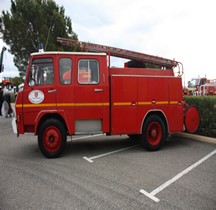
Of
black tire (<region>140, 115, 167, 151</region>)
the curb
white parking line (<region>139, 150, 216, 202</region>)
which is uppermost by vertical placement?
black tire (<region>140, 115, 167, 151</region>)

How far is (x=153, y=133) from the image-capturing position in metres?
7.53

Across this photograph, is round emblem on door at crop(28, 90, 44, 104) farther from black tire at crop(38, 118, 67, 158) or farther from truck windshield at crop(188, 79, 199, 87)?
truck windshield at crop(188, 79, 199, 87)

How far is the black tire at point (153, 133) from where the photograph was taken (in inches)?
293

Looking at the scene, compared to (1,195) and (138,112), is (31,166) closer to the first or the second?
(1,195)

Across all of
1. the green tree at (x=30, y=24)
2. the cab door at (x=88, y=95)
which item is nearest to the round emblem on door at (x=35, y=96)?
the cab door at (x=88, y=95)

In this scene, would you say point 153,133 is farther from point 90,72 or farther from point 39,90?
point 39,90

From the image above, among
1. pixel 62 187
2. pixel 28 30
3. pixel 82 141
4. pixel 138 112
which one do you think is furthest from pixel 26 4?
pixel 62 187

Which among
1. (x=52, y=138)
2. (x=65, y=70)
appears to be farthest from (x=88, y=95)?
(x=52, y=138)

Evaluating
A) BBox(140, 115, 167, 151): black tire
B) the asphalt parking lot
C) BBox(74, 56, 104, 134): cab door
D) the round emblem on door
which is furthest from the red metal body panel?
the round emblem on door

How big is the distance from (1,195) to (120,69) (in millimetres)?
4448

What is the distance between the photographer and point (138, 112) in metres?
7.28

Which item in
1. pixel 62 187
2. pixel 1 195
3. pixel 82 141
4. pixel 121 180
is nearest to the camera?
pixel 1 195

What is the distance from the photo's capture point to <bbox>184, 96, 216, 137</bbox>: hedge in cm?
870

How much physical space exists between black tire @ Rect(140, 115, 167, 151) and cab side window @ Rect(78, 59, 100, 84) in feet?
6.51
